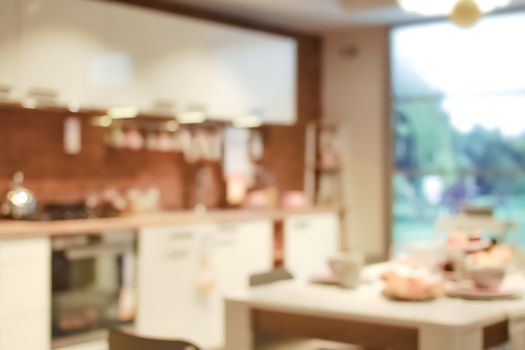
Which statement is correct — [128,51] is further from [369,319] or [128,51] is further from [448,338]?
[448,338]

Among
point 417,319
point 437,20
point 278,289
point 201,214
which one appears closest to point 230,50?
point 201,214

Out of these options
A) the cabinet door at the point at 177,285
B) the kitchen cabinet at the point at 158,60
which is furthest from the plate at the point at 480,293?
the kitchen cabinet at the point at 158,60

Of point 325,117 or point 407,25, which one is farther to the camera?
point 325,117

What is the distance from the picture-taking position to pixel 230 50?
6.10 metres

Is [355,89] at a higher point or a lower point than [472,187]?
higher

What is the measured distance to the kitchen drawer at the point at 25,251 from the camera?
4262mm

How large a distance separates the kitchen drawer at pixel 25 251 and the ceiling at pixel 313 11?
89.8 inches

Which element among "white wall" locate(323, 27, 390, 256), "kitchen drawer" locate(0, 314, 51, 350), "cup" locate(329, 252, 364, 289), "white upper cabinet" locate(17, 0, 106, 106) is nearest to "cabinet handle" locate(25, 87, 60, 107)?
"white upper cabinet" locate(17, 0, 106, 106)

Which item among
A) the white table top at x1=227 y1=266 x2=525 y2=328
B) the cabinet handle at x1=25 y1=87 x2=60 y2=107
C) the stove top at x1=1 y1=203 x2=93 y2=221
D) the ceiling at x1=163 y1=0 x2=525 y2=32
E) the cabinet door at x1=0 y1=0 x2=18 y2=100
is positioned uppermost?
the ceiling at x1=163 y1=0 x2=525 y2=32

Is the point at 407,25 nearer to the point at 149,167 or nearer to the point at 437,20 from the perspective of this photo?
the point at 437,20

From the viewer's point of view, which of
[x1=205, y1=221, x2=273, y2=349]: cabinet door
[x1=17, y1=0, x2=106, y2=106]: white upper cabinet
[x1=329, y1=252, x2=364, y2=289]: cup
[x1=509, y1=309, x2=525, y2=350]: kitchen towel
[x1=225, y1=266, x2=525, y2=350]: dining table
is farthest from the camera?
[x1=205, y1=221, x2=273, y2=349]: cabinet door

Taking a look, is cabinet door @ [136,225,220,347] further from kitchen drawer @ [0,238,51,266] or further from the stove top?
kitchen drawer @ [0,238,51,266]

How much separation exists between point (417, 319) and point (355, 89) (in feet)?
15.5

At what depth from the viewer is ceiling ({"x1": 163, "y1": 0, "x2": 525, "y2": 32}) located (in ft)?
19.6
